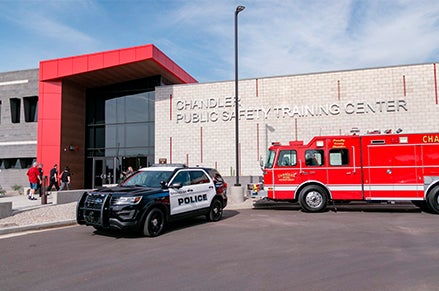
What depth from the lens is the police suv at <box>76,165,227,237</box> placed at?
7273 mm

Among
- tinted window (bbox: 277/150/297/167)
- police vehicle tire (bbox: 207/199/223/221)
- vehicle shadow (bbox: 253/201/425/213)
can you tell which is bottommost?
vehicle shadow (bbox: 253/201/425/213)

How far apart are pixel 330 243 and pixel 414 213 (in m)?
6.16

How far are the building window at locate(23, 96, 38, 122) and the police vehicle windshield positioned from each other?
18.2m

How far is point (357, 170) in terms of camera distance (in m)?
11.6

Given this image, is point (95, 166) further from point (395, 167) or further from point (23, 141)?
point (395, 167)

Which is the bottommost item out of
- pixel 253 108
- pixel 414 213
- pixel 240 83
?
pixel 414 213

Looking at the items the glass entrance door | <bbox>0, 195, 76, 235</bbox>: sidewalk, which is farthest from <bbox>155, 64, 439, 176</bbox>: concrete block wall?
<bbox>0, 195, 76, 235</bbox>: sidewalk

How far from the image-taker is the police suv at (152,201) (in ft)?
23.9

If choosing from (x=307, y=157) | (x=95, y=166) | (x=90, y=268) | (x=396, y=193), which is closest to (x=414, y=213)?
(x=396, y=193)

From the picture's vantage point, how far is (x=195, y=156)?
20.7m

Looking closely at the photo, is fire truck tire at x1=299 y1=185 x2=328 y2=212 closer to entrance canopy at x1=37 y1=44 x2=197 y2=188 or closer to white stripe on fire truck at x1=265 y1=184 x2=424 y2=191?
white stripe on fire truck at x1=265 y1=184 x2=424 y2=191

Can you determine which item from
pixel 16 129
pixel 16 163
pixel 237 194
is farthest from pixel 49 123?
pixel 237 194

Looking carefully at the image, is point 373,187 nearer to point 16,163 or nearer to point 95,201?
point 95,201

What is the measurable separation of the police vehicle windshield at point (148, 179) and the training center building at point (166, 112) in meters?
11.1
